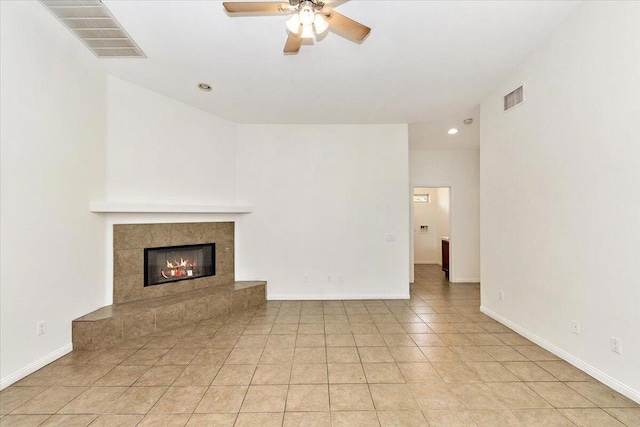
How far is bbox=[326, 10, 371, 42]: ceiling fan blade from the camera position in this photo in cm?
199

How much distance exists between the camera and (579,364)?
8.13 feet

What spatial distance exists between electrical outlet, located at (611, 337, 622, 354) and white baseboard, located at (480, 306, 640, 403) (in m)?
0.23

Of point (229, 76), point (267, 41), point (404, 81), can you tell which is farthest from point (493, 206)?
point (229, 76)

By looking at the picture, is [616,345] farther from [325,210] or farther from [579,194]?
[325,210]

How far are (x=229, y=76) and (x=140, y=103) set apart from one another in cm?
132

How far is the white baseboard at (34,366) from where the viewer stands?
2262 mm

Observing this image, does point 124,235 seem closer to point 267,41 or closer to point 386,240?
point 267,41

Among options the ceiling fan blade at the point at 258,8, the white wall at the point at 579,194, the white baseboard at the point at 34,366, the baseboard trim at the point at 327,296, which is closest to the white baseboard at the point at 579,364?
the white wall at the point at 579,194

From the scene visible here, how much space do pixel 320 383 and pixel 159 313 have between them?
2229 mm

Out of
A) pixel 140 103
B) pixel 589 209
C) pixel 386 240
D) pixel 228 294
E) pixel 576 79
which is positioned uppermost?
pixel 140 103

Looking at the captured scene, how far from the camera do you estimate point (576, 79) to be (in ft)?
8.21

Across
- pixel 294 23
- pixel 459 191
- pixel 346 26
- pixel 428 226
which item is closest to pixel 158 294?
pixel 294 23

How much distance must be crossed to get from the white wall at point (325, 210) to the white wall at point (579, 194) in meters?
1.68

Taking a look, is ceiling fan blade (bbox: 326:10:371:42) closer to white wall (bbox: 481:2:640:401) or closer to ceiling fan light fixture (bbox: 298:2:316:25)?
ceiling fan light fixture (bbox: 298:2:316:25)
